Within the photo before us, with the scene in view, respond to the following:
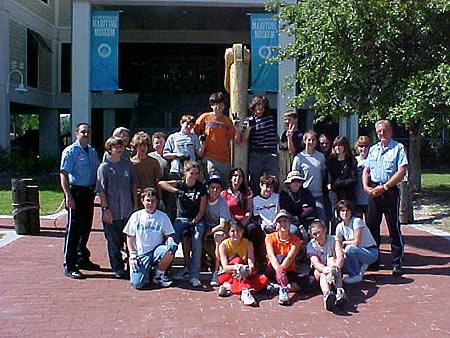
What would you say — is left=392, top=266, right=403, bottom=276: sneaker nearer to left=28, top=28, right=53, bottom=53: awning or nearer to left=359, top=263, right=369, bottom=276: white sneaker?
left=359, top=263, right=369, bottom=276: white sneaker

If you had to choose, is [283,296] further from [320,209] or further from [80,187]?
[80,187]

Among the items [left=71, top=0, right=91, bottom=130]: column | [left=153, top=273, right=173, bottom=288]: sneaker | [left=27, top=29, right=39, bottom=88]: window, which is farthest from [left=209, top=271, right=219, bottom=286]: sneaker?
[left=27, top=29, right=39, bottom=88]: window

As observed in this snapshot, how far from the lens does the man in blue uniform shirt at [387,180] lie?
27.8ft

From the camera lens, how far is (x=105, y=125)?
31406mm

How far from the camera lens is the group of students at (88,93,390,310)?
25.3ft

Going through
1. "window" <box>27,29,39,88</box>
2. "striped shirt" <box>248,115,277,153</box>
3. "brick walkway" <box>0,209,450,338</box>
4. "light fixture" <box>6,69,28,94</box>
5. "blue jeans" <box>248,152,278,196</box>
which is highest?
"window" <box>27,29,39,88</box>

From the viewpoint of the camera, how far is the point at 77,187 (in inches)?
333

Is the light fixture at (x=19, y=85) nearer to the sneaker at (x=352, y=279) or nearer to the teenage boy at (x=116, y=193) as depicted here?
the teenage boy at (x=116, y=193)

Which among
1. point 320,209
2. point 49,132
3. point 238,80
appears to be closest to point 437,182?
point 238,80

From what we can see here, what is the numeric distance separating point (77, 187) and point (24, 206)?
3.38m

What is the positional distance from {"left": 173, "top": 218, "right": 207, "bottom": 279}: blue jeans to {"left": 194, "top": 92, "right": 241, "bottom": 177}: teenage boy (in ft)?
3.47

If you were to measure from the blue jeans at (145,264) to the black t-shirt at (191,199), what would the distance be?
0.62m

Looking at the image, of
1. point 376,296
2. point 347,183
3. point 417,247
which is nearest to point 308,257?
point 376,296

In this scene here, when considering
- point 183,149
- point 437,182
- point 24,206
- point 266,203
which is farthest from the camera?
point 437,182
